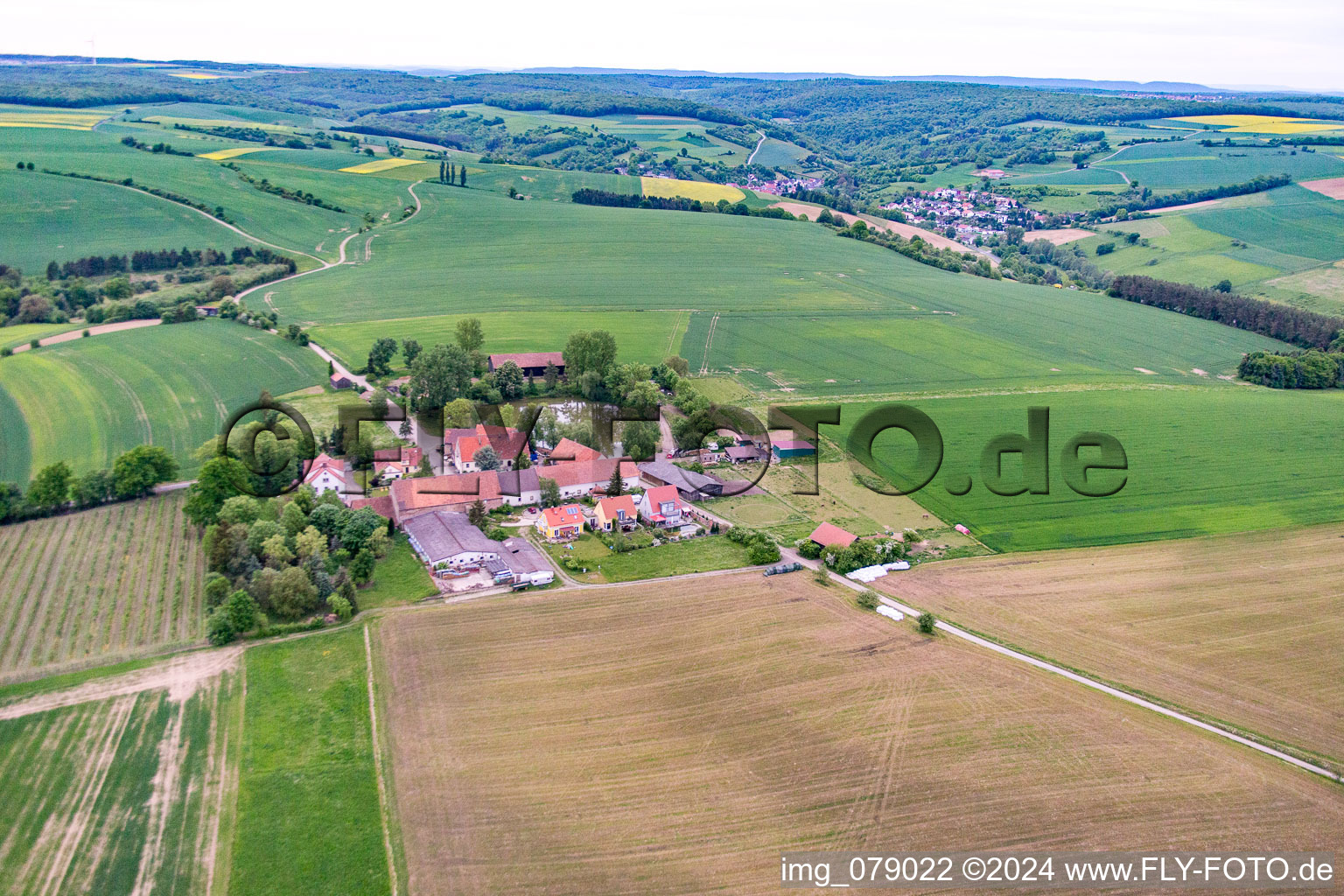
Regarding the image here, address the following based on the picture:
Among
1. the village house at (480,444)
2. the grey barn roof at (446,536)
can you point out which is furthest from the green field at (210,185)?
the grey barn roof at (446,536)

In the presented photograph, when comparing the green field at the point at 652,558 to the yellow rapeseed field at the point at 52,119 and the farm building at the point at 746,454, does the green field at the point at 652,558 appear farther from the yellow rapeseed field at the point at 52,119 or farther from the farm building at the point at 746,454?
the yellow rapeseed field at the point at 52,119

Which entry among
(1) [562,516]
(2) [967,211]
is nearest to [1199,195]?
(2) [967,211]

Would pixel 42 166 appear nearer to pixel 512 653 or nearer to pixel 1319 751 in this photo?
pixel 512 653

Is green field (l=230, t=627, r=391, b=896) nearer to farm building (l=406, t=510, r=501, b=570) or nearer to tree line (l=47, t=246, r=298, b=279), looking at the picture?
farm building (l=406, t=510, r=501, b=570)

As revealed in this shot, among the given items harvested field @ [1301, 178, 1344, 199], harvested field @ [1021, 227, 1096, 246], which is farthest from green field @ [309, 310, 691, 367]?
harvested field @ [1301, 178, 1344, 199]

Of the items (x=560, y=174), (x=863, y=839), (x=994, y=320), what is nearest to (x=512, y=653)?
(x=863, y=839)

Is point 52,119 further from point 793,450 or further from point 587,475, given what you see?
point 793,450
